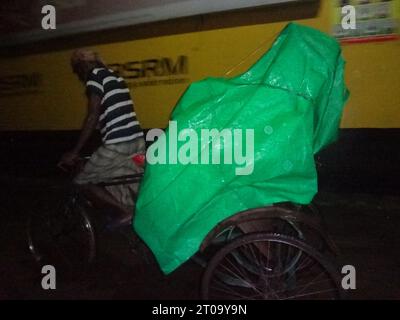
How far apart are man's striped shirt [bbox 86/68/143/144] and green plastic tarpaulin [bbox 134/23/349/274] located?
3.03 feet

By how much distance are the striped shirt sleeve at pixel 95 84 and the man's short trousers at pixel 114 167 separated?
1.52ft

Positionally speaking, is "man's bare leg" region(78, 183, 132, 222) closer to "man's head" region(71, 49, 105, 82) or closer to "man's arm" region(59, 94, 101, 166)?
"man's arm" region(59, 94, 101, 166)

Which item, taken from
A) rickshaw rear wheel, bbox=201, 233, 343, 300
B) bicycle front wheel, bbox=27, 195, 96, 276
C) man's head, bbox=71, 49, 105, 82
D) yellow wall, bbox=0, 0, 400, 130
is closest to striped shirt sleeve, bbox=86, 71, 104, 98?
man's head, bbox=71, 49, 105, 82

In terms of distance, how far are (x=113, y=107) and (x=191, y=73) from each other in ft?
7.17

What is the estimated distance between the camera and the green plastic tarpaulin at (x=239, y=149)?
2.63m

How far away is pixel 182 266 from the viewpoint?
13.5ft

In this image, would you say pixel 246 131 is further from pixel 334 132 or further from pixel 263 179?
pixel 334 132

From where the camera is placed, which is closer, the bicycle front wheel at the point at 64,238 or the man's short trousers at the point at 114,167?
the man's short trousers at the point at 114,167

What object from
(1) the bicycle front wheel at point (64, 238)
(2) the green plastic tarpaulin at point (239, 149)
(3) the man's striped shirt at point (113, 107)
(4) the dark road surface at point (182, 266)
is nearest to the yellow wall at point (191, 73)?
(2) the green plastic tarpaulin at point (239, 149)

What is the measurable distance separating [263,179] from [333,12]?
2824 mm

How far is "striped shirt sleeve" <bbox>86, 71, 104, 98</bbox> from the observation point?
3.51 meters

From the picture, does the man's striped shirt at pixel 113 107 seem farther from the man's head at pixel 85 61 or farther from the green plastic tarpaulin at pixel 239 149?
the green plastic tarpaulin at pixel 239 149

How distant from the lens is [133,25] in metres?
5.68
